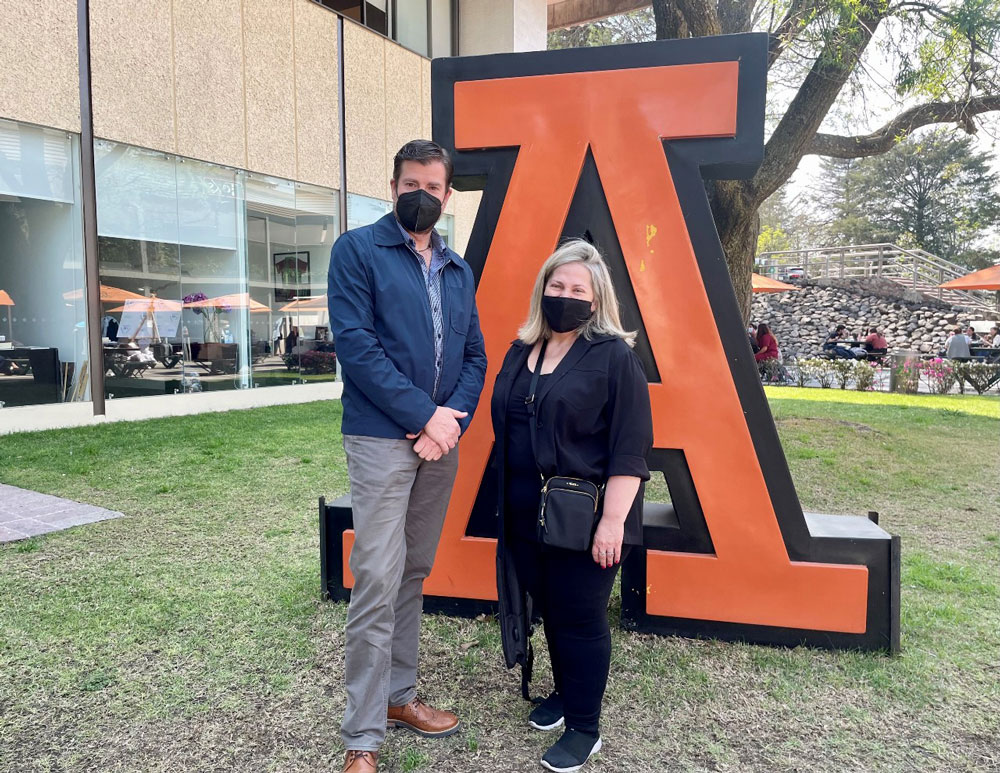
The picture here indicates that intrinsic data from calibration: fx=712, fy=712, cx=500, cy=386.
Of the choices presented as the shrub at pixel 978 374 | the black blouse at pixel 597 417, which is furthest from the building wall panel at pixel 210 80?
the shrub at pixel 978 374

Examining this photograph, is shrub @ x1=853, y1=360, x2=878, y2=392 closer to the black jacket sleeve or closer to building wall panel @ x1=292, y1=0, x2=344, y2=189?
building wall panel @ x1=292, y1=0, x2=344, y2=189

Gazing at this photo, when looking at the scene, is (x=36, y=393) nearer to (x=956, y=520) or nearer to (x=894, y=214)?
(x=956, y=520)

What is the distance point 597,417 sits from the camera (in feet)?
7.41

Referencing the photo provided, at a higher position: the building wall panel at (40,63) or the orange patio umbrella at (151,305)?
the building wall panel at (40,63)

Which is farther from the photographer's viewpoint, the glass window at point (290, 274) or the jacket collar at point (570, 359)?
the glass window at point (290, 274)

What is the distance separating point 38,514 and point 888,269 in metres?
33.2

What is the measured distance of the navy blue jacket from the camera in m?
2.25

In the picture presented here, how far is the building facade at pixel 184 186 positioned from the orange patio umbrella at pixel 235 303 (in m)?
0.03

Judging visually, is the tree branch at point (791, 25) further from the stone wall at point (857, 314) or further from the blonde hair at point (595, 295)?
the stone wall at point (857, 314)

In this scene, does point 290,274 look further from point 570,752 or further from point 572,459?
point 570,752

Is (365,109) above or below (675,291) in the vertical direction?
above

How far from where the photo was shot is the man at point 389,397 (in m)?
2.29

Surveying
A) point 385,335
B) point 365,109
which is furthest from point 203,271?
point 385,335

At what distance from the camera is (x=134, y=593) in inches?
152
